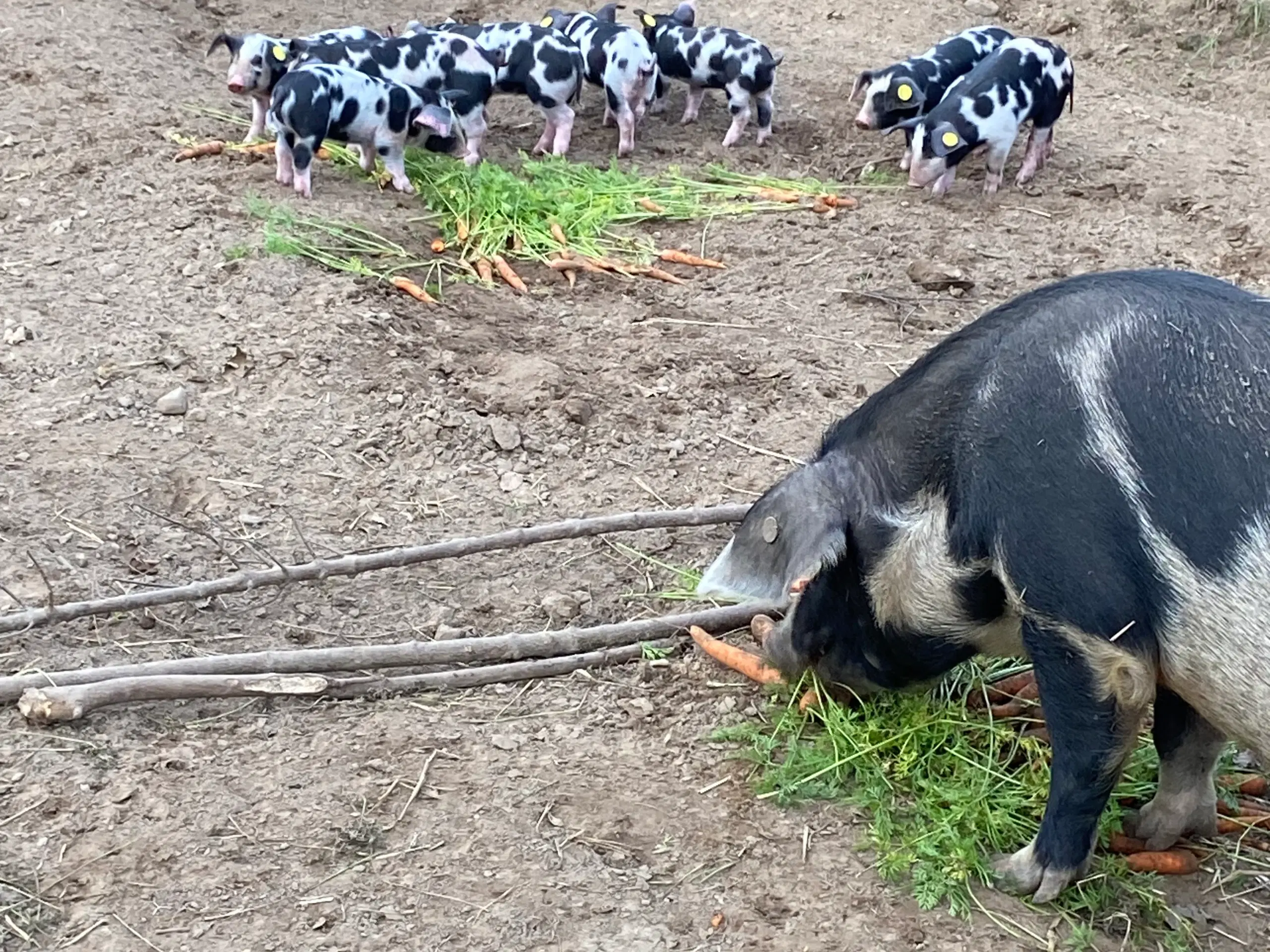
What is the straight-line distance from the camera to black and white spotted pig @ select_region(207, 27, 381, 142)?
717 cm

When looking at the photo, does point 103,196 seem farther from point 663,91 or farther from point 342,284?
point 663,91

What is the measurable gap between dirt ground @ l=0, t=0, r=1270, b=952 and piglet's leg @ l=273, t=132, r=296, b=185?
8cm

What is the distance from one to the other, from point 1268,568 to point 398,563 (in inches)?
94.9

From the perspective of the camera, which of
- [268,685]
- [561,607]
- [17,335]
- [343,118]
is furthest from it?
[343,118]

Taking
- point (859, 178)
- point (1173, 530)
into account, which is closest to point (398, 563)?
point (1173, 530)

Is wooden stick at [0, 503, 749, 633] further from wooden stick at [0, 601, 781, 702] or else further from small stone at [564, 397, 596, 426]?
small stone at [564, 397, 596, 426]

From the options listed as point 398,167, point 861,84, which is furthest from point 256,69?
point 861,84

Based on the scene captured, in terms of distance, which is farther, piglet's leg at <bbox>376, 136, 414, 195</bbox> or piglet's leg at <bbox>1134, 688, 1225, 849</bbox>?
piglet's leg at <bbox>376, 136, 414, 195</bbox>

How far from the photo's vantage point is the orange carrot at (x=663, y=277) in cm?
646

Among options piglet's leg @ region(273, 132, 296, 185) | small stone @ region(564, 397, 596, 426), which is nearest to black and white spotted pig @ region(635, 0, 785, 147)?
piglet's leg @ region(273, 132, 296, 185)

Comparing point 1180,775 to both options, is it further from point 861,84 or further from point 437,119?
point 861,84

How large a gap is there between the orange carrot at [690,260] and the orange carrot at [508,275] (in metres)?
0.77

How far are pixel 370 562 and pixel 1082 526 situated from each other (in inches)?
83.3

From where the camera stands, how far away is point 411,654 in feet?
12.2
